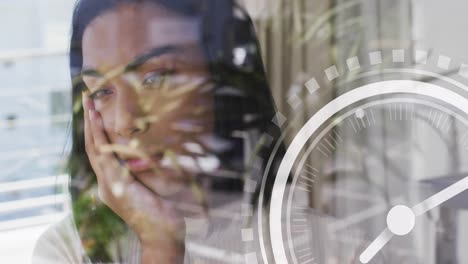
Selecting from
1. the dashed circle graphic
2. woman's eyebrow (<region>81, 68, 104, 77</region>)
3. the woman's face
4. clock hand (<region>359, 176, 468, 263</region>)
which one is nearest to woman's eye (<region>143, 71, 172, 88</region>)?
the woman's face

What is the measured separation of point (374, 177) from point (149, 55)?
2.14ft

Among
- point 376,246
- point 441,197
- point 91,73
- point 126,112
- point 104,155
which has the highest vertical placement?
point 91,73

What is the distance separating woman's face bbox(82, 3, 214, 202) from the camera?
4.12 feet

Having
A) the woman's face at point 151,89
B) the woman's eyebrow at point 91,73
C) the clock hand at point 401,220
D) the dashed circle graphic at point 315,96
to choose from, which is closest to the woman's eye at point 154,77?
the woman's face at point 151,89

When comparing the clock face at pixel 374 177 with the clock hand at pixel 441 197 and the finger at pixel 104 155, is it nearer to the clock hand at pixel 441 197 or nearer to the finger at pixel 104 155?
the clock hand at pixel 441 197

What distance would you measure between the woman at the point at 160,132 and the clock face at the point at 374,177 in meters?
0.12

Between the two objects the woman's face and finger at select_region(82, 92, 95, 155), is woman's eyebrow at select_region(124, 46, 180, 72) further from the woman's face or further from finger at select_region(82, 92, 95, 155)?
finger at select_region(82, 92, 95, 155)

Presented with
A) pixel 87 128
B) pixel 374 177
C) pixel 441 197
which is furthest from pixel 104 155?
pixel 441 197

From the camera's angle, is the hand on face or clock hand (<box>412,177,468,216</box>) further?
the hand on face

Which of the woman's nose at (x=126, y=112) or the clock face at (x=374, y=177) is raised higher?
the woman's nose at (x=126, y=112)

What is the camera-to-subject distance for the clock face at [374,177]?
3.89ft

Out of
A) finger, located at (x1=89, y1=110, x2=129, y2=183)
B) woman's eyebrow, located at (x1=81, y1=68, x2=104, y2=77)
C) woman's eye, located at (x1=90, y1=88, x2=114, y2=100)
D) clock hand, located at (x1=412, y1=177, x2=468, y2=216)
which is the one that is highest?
woman's eyebrow, located at (x1=81, y1=68, x2=104, y2=77)

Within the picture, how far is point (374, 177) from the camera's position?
125 cm

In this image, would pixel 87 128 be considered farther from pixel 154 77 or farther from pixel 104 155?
pixel 154 77
